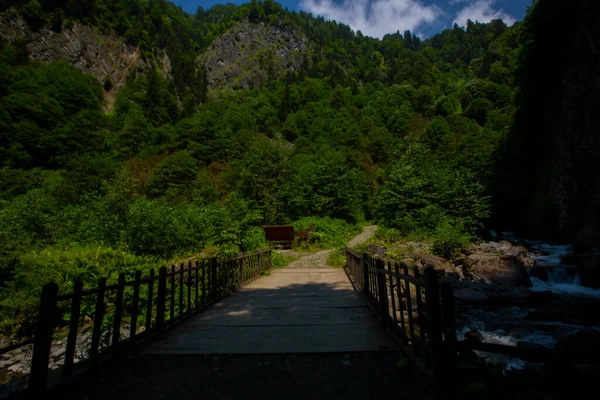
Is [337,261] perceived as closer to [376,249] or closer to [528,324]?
[376,249]

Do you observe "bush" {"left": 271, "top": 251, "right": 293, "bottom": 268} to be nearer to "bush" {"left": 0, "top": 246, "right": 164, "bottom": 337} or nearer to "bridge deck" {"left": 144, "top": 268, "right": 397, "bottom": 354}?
"bush" {"left": 0, "top": 246, "right": 164, "bottom": 337}

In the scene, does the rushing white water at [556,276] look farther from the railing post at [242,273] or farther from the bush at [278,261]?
the railing post at [242,273]

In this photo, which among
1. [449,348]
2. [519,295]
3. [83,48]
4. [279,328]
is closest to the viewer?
[449,348]

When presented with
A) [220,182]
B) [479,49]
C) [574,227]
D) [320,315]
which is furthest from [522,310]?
[479,49]

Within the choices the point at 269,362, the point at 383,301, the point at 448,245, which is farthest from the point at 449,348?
the point at 448,245

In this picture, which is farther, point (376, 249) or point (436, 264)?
point (376, 249)

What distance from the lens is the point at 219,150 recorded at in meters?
44.5

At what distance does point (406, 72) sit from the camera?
300 feet

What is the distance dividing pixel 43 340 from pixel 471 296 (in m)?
10.1

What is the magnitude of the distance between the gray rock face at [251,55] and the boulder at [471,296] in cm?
9181

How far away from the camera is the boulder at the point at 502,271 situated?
1041 cm

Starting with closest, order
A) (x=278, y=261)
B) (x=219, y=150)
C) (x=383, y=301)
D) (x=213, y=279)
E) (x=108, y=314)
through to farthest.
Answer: (x=383, y=301) → (x=213, y=279) → (x=108, y=314) → (x=278, y=261) → (x=219, y=150)

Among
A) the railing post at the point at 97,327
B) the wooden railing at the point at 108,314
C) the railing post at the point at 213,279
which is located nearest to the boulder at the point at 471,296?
the wooden railing at the point at 108,314

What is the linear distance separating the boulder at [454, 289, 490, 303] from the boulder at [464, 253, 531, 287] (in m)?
2.34
